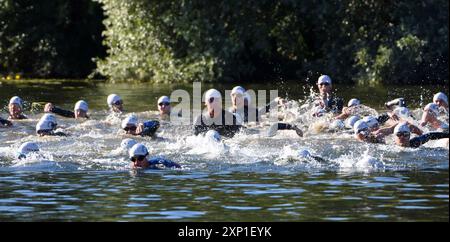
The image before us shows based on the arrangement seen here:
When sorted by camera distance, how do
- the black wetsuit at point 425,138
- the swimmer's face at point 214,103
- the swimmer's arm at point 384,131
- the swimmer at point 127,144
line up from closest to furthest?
the black wetsuit at point 425,138
the swimmer at point 127,144
the swimmer's face at point 214,103
the swimmer's arm at point 384,131

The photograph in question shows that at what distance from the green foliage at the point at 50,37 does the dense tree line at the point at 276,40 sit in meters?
3.61

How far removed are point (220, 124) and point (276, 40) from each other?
23.0 meters

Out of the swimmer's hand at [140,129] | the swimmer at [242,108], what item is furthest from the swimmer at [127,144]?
the swimmer at [242,108]

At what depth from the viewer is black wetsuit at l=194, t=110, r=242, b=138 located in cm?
2550

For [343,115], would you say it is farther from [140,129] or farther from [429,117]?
[140,129]

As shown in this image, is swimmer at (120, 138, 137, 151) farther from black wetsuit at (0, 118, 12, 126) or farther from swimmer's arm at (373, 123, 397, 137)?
black wetsuit at (0, 118, 12, 126)

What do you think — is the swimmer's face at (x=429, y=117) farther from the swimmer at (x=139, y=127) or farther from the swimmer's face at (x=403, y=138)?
the swimmer at (x=139, y=127)

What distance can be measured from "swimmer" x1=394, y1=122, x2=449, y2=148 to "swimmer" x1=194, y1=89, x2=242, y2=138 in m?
3.45

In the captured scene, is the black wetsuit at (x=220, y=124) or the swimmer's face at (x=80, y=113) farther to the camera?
the swimmer's face at (x=80, y=113)

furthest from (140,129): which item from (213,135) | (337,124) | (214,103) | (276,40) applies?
(276,40)

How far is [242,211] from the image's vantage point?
17.3 meters

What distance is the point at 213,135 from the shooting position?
969 inches

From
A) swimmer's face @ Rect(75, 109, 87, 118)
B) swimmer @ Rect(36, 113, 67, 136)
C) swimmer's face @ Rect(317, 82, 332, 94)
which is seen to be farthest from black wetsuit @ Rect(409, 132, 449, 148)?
swimmer's face @ Rect(75, 109, 87, 118)

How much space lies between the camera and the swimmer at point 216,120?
25.1 metres
